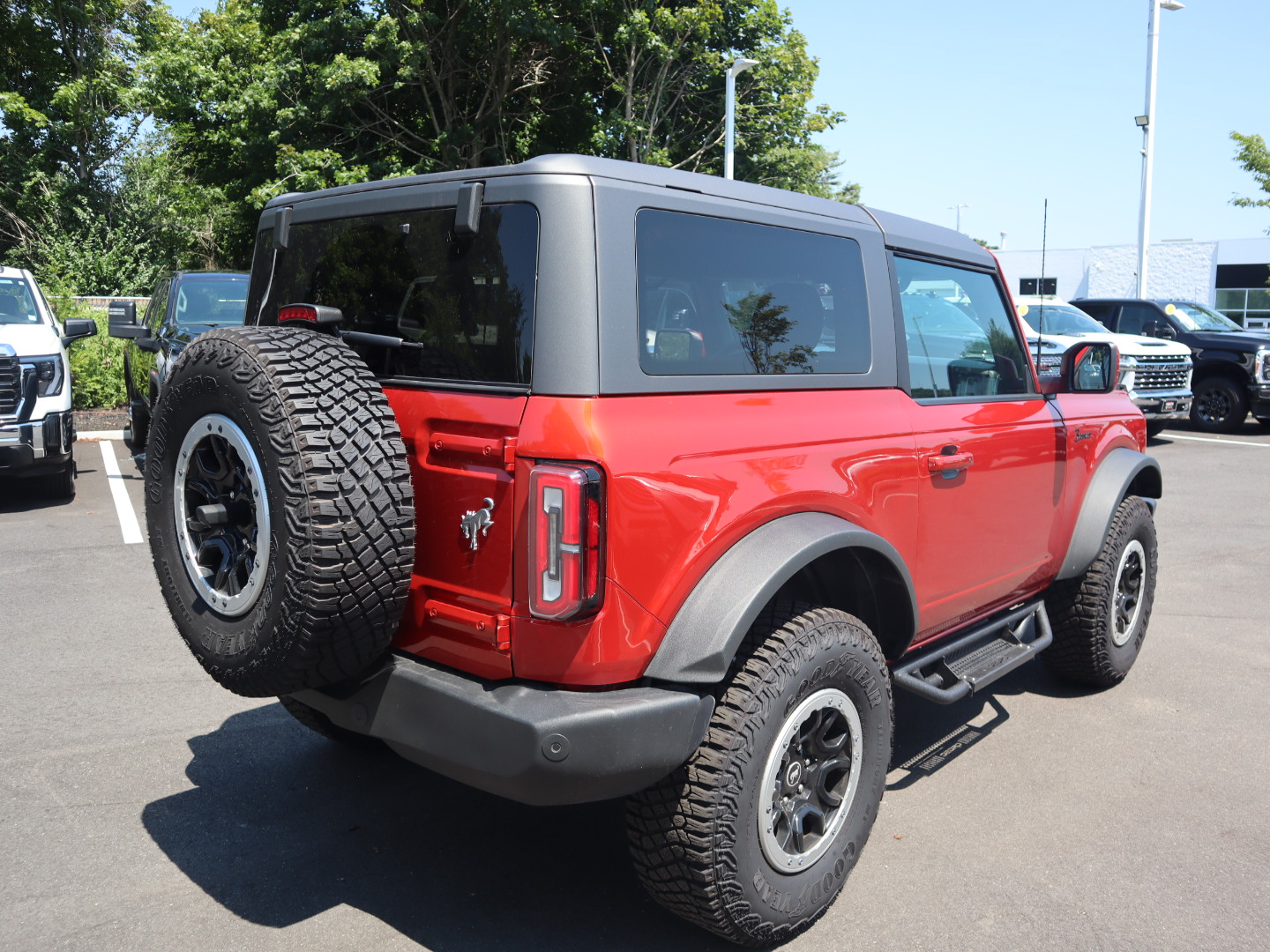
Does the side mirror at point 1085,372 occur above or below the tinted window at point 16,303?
below

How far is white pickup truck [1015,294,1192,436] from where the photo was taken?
14.1m

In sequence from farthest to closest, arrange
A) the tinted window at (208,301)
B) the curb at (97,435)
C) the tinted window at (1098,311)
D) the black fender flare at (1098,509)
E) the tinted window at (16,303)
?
1. the tinted window at (1098,311)
2. the curb at (97,435)
3. the tinted window at (208,301)
4. the tinted window at (16,303)
5. the black fender flare at (1098,509)

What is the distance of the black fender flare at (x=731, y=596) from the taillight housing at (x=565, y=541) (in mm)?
257

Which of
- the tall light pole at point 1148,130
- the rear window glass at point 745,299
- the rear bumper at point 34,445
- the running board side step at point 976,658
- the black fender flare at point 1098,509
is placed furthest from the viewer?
the tall light pole at point 1148,130

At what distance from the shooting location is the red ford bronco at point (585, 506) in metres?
2.47

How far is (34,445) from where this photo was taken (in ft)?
28.0

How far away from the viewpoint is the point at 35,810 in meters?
3.54

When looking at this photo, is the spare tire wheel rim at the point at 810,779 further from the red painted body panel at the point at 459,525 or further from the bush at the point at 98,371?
the bush at the point at 98,371

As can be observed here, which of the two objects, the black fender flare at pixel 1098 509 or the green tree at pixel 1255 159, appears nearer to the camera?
the black fender flare at pixel 1098 509

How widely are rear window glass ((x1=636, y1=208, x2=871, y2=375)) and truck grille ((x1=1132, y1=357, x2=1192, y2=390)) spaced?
486 inches

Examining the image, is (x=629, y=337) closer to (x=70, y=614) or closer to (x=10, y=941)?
(x=10, y=941)

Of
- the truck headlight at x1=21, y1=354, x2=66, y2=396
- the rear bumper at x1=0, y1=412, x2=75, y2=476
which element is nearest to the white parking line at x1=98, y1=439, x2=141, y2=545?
the rear bumper at x1=0, y1=412, x2=75, y2=476

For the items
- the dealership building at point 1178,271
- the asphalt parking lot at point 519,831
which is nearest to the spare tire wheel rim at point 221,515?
the asphalt parking lot at point 519,831

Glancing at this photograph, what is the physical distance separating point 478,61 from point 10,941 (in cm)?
2179
